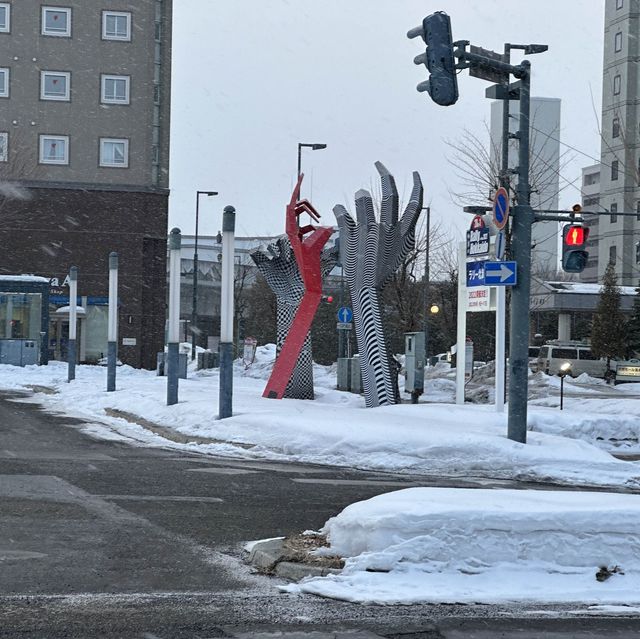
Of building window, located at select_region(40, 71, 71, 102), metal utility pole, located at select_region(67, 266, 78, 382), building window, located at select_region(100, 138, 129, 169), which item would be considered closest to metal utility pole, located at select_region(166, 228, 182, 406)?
metal utility pole, located at select_region(67, 266, 78, 382)

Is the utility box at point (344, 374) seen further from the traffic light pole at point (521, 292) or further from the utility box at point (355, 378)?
the traffic light pole at point (521, 292)

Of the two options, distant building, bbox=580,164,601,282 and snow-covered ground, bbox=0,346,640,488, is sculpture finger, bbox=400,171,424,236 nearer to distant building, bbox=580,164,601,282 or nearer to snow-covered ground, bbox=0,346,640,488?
snow-covered ground, bbox=0,346,640,488

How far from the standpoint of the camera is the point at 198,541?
9.04 meters

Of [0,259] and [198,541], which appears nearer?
[198,541]

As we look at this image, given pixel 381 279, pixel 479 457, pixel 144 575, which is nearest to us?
pixel 144 575

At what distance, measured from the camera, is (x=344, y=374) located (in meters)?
35.1

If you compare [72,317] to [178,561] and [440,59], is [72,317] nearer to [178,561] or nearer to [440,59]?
[440,59]

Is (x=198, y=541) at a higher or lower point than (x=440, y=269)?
lower

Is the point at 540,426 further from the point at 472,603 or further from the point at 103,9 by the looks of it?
the point at 103,9

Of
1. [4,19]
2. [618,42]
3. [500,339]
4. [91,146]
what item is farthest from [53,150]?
[618,42]

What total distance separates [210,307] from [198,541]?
261ft

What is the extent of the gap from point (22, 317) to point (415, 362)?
21.1 m

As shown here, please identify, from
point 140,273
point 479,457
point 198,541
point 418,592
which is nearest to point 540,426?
point 479,457

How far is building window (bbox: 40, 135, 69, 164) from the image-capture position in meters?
54.2
